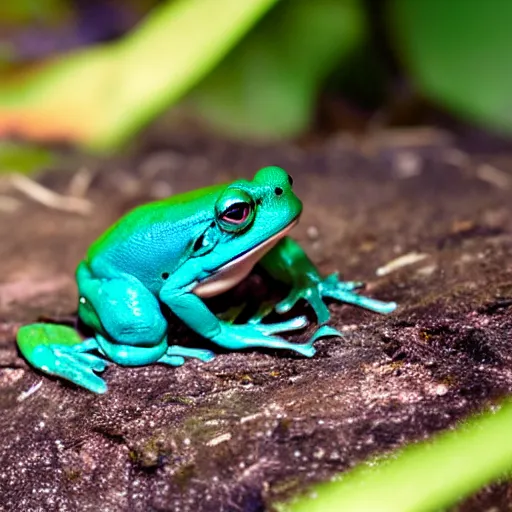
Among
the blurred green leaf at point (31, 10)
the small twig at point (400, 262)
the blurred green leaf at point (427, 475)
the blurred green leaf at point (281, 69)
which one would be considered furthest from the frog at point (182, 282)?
the blurred green leaf at point (31, 10)

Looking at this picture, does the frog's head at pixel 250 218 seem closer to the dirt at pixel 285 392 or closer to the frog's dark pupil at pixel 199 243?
the frog's dark pupil at pixel 199 243

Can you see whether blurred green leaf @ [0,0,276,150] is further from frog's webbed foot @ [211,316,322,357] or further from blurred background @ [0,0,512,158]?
frog's webbed foot @ [211,316,322,357]

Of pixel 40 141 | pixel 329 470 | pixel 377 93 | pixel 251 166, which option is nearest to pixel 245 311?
pixel 329 470

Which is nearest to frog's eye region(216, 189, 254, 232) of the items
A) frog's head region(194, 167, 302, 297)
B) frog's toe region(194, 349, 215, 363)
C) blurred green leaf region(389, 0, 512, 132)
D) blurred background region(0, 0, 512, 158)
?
frog's head region(194, 167, 302, 297)

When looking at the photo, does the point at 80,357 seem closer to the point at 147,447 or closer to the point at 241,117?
the point at 147,447

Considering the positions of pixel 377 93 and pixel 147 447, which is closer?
pixel 147 447

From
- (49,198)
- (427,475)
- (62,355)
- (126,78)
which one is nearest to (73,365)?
(62,355)

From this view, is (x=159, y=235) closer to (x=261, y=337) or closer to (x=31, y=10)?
(x=261, y=337)
